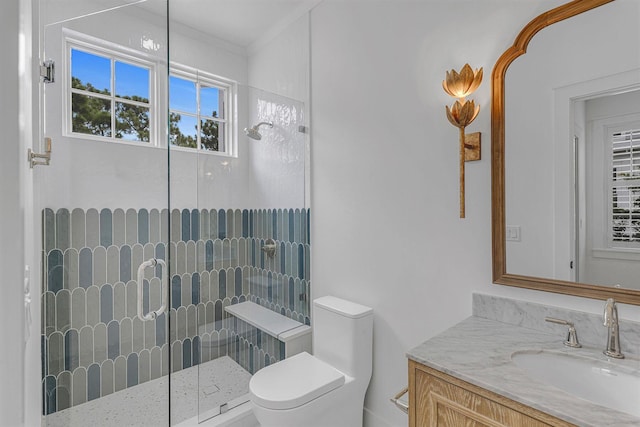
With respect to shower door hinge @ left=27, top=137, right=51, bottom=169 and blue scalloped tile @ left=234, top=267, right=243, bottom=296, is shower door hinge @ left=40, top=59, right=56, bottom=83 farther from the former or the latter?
blue scalloped tile @ left=234, top=267, right=243, bottom=296

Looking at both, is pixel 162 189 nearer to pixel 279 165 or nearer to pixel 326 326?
pixel 279 165

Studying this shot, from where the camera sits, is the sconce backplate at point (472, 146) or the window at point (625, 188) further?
the sconce backplate at point (472, 146)

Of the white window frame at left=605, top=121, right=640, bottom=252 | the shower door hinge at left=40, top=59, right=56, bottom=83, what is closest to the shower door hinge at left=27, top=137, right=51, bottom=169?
the shower door hinge at left=40, top=59, right=56, bottom=83

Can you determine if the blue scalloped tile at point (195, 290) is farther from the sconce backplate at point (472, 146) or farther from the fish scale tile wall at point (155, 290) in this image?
the sconce backplate at point (472, 146)

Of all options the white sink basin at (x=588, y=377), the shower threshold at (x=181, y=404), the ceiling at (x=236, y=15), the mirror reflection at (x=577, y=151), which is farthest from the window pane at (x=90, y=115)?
the white sink basin at (x=588, y=377)

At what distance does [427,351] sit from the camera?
3.43 ft

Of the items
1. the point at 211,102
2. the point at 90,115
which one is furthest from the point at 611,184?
the point at 90,115

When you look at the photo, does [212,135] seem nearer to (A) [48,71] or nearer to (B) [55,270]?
(A) [48,71]

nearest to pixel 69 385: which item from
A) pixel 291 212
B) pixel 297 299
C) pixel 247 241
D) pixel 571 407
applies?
pixel 247 241

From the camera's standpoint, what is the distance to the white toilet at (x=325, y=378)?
1463mm

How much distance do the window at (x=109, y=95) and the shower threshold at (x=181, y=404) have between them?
5.02ft

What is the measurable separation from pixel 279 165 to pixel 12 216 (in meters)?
1.74

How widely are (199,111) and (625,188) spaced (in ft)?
7.26

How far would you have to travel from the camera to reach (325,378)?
166cm
